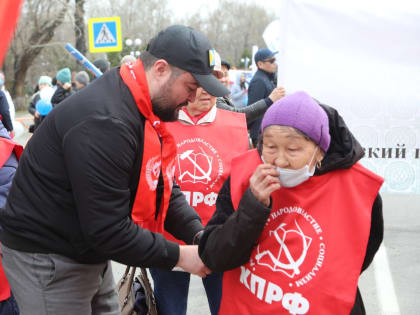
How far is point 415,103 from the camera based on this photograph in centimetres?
345

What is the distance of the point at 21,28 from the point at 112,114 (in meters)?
32.4

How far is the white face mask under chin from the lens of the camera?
1809 millimetres

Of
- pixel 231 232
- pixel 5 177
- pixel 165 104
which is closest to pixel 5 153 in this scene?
pixel 5 177

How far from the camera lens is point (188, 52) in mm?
1903

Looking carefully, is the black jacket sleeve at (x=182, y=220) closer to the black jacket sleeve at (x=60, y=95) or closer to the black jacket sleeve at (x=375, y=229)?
the black jacket sleeve at (x=375, y=229)

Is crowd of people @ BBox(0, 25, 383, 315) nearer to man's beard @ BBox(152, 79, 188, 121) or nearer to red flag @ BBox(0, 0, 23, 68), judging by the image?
man's beard @ BBox(152, 79, 188, 121)

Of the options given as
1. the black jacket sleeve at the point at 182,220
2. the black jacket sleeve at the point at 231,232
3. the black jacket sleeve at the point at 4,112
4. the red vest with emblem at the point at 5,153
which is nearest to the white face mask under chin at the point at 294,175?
the black jacket sleeve at the point at 231,232

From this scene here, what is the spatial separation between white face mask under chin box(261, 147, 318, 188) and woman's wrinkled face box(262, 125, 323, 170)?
14mm

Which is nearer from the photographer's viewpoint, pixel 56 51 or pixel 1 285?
pixel 1 285

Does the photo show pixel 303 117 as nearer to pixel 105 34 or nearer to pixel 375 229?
pixel 375 229

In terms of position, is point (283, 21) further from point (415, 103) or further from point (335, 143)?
point (335, 143)

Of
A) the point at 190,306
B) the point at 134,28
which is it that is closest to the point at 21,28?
the point at 134,28

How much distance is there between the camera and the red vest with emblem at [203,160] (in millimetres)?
2826

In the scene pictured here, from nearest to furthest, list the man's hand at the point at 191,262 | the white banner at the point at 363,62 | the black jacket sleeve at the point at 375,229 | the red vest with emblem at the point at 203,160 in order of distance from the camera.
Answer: the black jacket sleeve at the point at 375,229 → the man's hand at the point at 191,262 → the red vest with emblem at the point at 203,160 → the white banner at the point at 363,62
